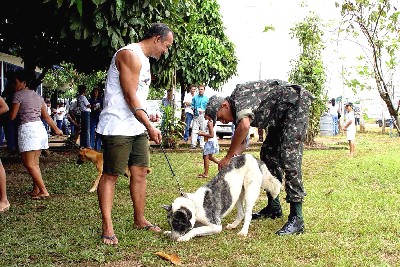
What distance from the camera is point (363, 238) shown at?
16.6ft

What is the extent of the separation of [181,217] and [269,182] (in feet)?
4.11

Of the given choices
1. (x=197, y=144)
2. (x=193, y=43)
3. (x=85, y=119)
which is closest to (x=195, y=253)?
(x=85, y=119)

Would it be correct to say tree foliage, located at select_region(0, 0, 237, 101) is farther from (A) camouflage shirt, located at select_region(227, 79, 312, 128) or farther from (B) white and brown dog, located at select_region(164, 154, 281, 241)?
(B) white and brown dog, located at select_region(164, 154, 281, 241)

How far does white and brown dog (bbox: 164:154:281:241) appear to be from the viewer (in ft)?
16.2

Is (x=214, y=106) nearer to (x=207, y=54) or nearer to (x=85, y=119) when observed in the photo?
(x=85, y=119)

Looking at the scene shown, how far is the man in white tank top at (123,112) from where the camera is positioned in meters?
4.85

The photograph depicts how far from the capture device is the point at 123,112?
16.3 feet

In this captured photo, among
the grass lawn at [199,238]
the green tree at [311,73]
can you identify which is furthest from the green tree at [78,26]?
the green tree at [311,73]

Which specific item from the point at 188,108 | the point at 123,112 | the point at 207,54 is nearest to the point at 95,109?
the point at 188,108

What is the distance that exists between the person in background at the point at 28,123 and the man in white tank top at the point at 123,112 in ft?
7.37

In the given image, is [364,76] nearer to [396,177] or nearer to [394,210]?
[394,210]

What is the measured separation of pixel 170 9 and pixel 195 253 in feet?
18.0

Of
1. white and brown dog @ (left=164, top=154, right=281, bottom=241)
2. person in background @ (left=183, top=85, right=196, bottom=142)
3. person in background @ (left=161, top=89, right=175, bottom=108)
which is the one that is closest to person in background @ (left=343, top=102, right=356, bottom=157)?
person in background @ (left=183, top=85, right=196, bottom=142)

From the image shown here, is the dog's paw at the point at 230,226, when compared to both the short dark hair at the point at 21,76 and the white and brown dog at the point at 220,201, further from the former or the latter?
the short dark hair at the point at 21,76
